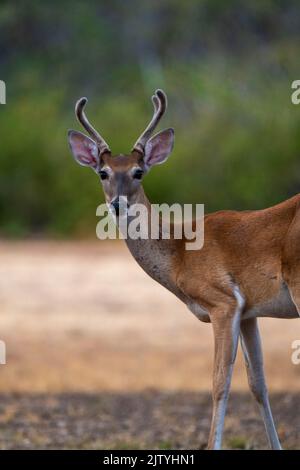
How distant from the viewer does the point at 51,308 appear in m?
18.1

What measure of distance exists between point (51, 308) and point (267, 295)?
9.94 metres

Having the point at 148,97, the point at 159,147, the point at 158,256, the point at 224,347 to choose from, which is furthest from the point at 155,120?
the point at 148,97

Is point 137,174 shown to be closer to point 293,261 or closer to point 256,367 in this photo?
point 293,261

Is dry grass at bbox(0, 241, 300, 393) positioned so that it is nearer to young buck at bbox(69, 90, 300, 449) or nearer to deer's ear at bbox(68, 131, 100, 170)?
young buck at bbox(69, 90, 300, 449)

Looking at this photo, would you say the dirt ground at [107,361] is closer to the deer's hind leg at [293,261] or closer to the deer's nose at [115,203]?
the deer's hind leg at [293,261]

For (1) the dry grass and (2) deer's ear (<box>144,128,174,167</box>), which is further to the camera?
(1) the dry grass

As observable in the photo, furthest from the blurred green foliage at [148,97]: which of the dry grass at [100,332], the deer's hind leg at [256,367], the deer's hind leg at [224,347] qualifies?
the deer's hind leg at [224,347]

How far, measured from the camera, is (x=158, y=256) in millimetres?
8969

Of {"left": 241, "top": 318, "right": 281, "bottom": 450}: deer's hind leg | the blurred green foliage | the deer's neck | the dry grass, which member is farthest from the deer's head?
the blurred green foliage

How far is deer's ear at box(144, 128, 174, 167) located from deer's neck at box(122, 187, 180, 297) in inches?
10.9

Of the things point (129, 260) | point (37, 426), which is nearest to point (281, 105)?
point (129, 260)

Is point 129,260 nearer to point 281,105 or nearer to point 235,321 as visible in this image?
point 281,105

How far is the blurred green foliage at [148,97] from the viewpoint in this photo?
67.5ft

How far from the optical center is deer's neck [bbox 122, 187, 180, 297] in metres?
8.95
